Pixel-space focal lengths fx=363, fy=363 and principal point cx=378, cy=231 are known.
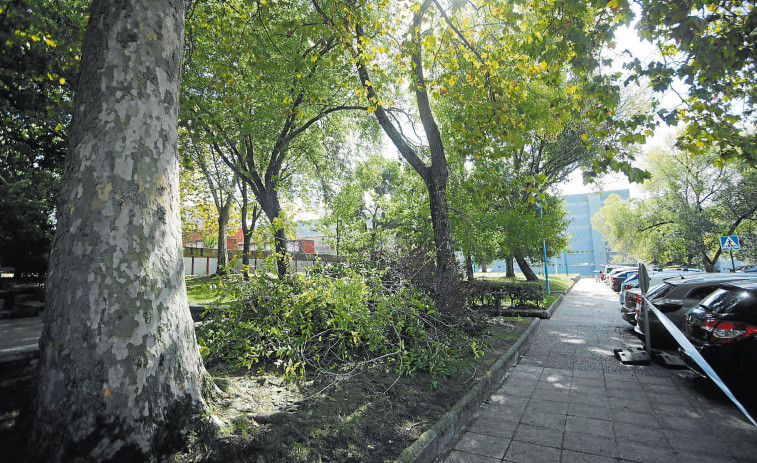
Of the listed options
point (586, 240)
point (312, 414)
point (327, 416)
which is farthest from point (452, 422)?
point (586, 240)

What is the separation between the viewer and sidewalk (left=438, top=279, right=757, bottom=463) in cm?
354

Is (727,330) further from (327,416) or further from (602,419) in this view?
(327,416)

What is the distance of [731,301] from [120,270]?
6.74 metres

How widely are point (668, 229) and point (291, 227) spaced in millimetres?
34855

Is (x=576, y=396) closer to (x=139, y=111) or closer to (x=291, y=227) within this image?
(x=291, y=227)

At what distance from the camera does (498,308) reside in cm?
1188

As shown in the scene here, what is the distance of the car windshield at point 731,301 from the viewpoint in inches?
176

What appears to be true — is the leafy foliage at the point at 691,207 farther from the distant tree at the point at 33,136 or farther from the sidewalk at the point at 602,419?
the distant tree at the point at 33,136

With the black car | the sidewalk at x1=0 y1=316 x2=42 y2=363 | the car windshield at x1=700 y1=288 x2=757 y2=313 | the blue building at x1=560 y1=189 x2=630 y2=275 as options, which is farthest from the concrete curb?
the blue building at x1=560 y1=189 x2=630 y2=275

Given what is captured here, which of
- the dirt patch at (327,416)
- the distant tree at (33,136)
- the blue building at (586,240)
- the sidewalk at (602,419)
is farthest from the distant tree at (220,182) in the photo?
the blue building at (586,240)

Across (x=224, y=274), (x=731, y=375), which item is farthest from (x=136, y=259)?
(x=731, y=375)

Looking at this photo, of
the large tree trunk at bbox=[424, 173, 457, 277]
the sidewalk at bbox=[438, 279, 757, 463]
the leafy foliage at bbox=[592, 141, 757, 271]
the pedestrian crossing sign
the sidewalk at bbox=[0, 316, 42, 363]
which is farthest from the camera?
the leafy foliage at bbox=[592, 141, 757, 271]

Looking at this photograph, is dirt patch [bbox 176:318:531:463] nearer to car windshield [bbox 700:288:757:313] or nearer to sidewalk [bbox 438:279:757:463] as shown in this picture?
sidewalk [bbox 438:279:757:463]

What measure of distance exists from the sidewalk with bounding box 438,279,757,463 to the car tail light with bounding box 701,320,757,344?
945 millimetres
